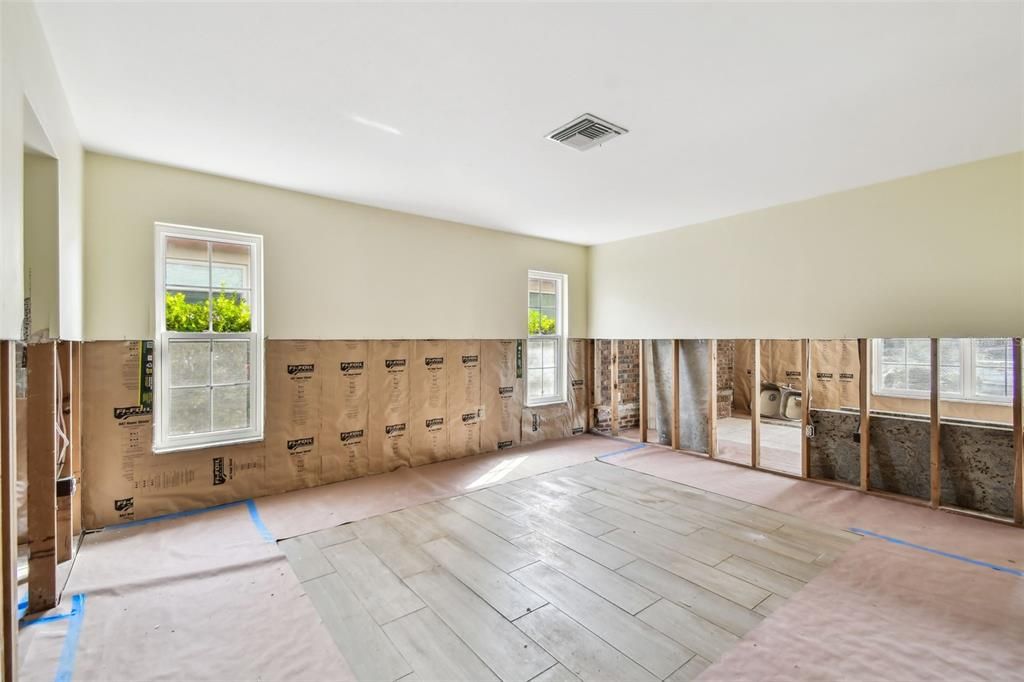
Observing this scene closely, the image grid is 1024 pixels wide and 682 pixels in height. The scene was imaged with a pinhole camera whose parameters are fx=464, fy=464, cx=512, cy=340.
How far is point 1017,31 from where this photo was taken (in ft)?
6.73

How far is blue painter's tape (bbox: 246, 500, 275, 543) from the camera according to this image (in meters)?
3.29

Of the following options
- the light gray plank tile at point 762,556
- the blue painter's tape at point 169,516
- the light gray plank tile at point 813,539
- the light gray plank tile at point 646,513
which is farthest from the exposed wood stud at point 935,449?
the blue painter's tape at point 169,516

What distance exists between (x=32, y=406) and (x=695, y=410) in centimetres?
570

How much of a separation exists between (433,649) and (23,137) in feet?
9.59

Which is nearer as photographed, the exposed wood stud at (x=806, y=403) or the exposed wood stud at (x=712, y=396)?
the exposed wood stud at (x=806, y=403)

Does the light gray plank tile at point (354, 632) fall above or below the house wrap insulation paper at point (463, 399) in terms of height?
below

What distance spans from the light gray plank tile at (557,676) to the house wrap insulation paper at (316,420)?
3.11 metres

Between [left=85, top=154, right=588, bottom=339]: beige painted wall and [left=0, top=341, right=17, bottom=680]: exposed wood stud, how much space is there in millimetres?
2259

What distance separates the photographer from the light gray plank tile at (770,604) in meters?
2.43

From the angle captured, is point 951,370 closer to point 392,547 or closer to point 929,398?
point 929,398

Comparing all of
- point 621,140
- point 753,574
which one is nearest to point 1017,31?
point 621,140

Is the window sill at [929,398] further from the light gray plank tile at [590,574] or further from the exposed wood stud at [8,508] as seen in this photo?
the exposed wood stud at [8,508]

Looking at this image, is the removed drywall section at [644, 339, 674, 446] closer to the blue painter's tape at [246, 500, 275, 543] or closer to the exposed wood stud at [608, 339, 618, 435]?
the exposed wood stud at [608, 339, 618, 435]

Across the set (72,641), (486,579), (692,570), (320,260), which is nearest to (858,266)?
(692,570)
